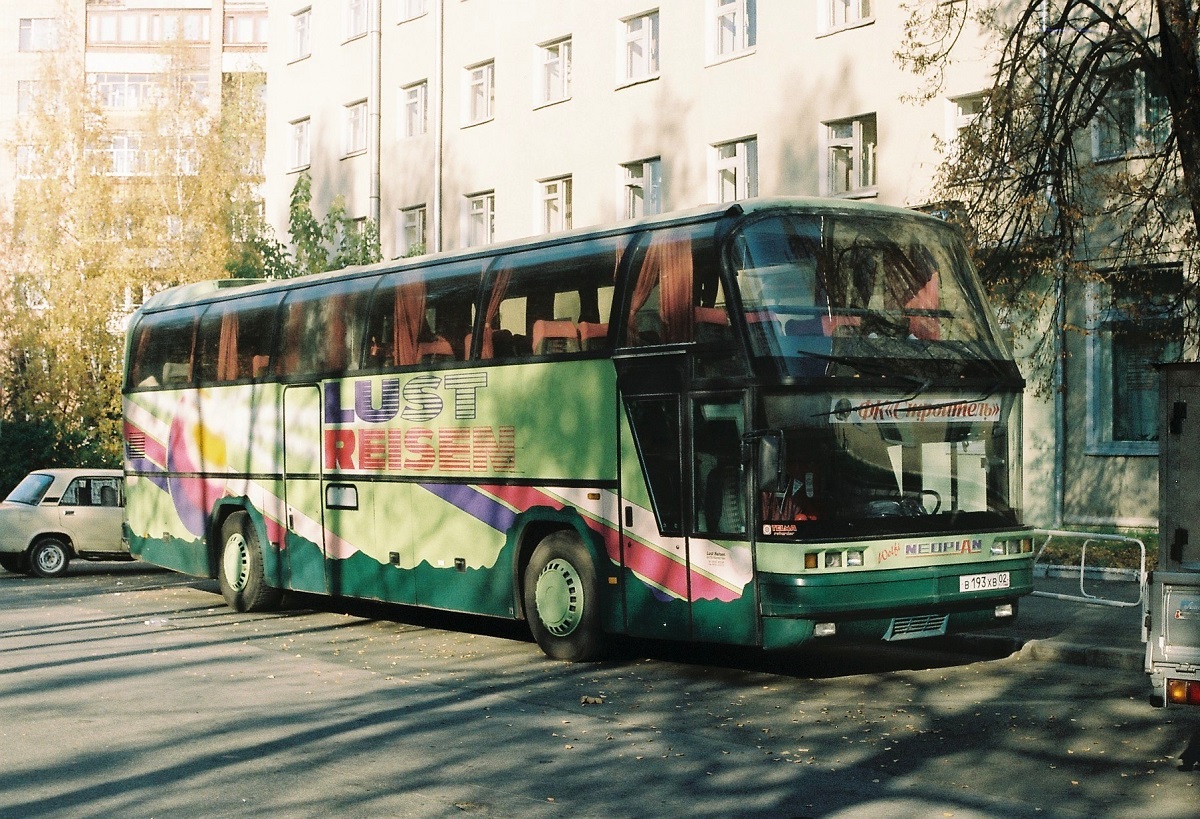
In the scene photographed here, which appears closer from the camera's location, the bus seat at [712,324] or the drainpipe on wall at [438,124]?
the bus seat at [712,324]

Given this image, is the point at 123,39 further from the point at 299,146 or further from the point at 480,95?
the point at 480,95

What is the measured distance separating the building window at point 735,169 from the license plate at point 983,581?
58.0ft

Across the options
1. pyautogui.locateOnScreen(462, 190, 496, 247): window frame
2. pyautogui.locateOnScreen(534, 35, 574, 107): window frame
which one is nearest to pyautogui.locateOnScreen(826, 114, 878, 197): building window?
pyautogui.locateOnScreen(534, 35, 574, 107): window frame

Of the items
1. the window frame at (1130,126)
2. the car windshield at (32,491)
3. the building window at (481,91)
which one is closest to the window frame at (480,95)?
the building window at (481,91)

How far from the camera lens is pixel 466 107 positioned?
37562 millimetres

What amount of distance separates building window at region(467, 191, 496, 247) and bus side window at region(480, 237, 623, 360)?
2238 centimetres

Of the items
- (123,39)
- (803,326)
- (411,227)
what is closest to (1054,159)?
(803,326)

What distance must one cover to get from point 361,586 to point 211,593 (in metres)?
5.55

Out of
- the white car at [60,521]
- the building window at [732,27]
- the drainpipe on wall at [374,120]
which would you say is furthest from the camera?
the drainpipe on wall at [374,120]

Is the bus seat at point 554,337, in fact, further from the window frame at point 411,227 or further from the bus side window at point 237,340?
the window frame at point 411,227

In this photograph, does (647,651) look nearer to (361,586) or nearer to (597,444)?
(597,444)

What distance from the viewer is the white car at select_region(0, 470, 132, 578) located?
2433 cm

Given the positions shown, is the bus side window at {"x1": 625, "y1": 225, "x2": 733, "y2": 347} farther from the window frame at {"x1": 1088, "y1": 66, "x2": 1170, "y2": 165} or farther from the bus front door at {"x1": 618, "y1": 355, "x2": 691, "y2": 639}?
the window frame at {"x1": 1088, "y1": 66, "x2": 1170, "y2": 165}

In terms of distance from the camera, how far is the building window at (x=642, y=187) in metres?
A: 31.8
